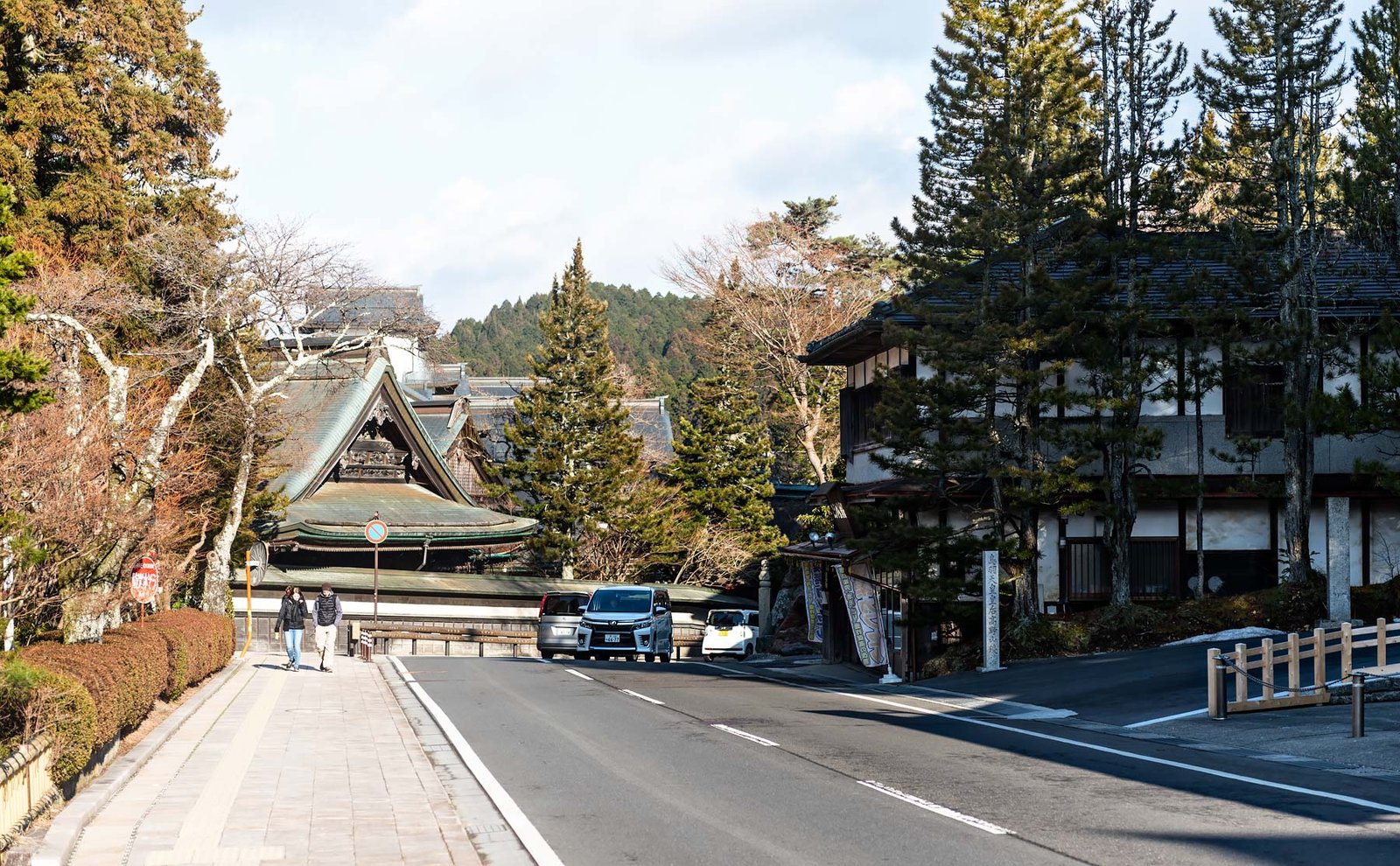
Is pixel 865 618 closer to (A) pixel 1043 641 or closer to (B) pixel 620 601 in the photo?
(A) pixel 1043 641

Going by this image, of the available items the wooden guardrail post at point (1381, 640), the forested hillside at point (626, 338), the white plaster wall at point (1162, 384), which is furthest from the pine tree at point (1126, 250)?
the forested hillside at point (626, 338)

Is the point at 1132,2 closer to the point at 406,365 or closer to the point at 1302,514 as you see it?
the point at 1302,514

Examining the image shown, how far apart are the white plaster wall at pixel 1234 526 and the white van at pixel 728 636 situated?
1492 cm

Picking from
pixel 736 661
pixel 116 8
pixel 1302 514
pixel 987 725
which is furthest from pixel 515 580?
pixel 987 725

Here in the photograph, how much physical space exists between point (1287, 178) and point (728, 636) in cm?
2019

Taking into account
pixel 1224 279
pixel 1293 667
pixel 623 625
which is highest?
pixel 1224 279

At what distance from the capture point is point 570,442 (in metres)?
44.7

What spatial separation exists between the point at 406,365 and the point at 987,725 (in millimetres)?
56321

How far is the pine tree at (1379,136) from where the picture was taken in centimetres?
2148

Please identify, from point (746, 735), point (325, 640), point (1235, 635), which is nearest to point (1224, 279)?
point (1235, 635)

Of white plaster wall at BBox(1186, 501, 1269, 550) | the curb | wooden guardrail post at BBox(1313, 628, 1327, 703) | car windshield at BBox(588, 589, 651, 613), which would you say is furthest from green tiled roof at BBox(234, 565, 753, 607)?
wooden guardrail post at BBox(1313, 628, 1327, 703)

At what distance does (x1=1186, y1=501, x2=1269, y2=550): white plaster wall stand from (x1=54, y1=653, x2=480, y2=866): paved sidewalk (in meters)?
18.0

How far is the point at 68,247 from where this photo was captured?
83.3ft

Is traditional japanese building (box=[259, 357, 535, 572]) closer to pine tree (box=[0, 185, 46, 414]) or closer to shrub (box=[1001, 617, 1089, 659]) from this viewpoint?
shrub (box=[1001, 617, 1089, 659])
